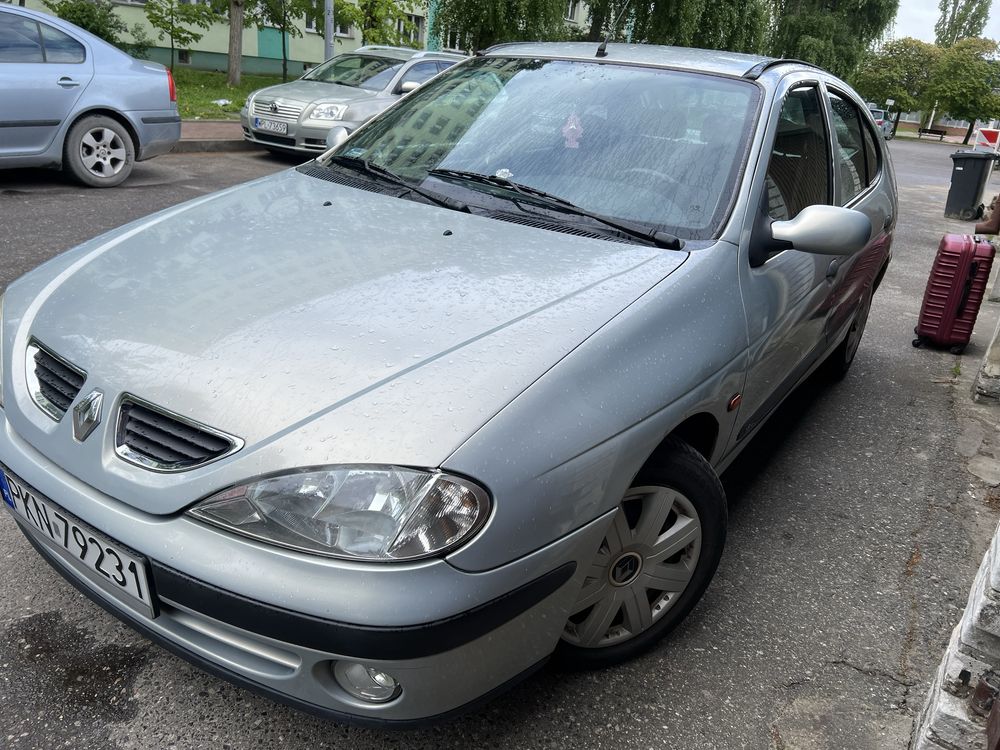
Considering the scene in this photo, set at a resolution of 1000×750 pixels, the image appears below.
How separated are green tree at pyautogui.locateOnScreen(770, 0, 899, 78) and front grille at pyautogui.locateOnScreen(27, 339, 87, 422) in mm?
33900

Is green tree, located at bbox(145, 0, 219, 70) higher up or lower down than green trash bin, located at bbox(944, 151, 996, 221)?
higher up

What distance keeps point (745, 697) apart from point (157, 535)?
4.93 ft

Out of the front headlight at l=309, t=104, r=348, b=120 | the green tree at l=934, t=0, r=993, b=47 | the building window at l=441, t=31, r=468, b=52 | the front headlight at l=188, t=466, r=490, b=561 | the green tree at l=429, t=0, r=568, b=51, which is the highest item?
the green tree at l=934, t=0, r=993, b=47

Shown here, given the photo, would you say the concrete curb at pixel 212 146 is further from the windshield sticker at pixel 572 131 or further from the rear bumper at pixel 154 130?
the windshield sticker at pixel 572 131

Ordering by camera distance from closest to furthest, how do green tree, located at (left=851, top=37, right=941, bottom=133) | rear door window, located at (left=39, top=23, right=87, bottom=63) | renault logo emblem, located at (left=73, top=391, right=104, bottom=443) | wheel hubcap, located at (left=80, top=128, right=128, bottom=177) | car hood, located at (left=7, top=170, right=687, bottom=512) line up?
car hood, located at (left=7, top=170, right=687, bottom=512) → renault logo emblem, located at (left=73, top=391, right=104, bottom=443) → rear door window, located at (left=39, top=23, right=87, bottom=63) → wheel hubcap, located at (left=80, top=128, right=128, bottom=177) → green tree, located at (left=851, top=37, right=941, bottom=133)

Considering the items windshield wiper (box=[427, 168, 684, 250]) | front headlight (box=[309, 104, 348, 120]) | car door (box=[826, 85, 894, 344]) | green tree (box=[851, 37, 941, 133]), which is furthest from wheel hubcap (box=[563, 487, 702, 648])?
green tree (box=[851, 37, 941, 133])

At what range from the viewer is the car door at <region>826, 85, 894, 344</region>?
3406 millimetres

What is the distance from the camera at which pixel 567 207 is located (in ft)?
8.21

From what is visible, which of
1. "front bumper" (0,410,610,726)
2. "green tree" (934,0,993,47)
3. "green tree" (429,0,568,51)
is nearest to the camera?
"front bumper" (0,410,610,726)

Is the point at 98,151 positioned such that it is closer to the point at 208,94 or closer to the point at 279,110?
the point at 279,110

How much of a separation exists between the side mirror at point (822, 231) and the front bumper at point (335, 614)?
1.13 metres

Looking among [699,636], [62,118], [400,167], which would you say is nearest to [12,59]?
[62,118]

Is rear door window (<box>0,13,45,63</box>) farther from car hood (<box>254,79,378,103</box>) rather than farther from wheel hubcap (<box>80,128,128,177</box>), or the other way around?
car hood (<box>254,79,378,103</box>)

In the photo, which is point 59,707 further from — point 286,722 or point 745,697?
point 745,697
